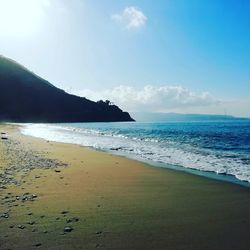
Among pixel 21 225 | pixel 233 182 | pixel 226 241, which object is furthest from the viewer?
pixel 233 182

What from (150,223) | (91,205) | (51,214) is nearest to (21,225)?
(51,214)

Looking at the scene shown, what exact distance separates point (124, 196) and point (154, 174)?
635cm

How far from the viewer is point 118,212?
10.5m

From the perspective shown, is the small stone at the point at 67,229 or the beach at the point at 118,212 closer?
the beach at the point at 118,212

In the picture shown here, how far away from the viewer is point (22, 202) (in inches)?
436

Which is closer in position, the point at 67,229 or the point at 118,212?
the point at 67,229

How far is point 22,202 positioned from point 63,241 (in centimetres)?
379

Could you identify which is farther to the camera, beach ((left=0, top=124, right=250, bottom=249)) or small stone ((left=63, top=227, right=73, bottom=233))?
small stone ((left=63, top=227, right=73, bottom=233))

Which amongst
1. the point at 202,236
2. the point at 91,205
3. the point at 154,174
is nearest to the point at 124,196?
the point at 91,205

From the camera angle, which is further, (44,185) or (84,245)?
(44,185)

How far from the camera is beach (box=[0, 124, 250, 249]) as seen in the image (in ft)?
26.5

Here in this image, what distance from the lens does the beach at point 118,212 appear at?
26.5 feet

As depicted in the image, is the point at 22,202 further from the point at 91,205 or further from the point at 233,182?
the point at 233,182

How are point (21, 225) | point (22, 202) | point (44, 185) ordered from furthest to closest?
point (44, 185)
point (22, 202)
point (21, 225)
